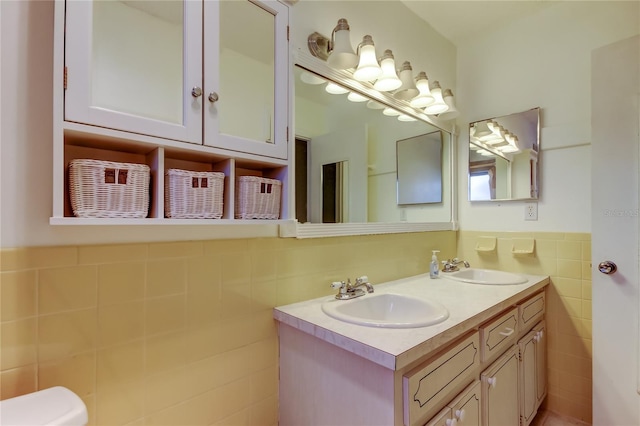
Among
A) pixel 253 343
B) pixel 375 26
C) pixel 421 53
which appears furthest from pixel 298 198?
pixel 421 53

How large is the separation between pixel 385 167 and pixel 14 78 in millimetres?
1495

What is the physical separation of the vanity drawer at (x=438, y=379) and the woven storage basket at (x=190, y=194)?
0.73 m

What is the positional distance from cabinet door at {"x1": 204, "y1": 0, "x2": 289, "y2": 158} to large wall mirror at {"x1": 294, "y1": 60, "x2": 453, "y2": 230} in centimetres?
23

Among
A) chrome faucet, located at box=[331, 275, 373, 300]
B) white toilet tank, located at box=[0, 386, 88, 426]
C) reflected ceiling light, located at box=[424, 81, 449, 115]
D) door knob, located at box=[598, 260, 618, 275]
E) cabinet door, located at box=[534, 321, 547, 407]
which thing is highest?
reflected ceiling light, located at box=[424, 81, 449, 115]

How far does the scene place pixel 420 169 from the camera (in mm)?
1964

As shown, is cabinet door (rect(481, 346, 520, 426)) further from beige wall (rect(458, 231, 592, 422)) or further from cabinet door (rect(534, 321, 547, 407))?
beige wall (rect(458, 231, 592, 422))

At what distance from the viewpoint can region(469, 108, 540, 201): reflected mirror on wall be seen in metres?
1.85

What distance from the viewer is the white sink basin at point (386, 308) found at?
1160mm

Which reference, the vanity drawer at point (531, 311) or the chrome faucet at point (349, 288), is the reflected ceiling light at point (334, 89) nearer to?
the chrome faucet at point (349, 288)

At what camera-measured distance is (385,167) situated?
5.68 feet

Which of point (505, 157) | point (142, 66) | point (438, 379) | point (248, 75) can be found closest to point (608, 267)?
point (505, 157)

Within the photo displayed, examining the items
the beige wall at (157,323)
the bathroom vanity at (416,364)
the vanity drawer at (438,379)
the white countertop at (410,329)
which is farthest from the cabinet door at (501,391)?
the beige wall at (157,323)

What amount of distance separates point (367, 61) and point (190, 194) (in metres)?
1.01

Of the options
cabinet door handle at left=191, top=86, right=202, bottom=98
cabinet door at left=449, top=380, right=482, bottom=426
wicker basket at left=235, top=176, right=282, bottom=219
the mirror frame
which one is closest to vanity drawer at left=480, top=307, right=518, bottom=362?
cabinet door at left=449, top=380, right=482, bottom=426
